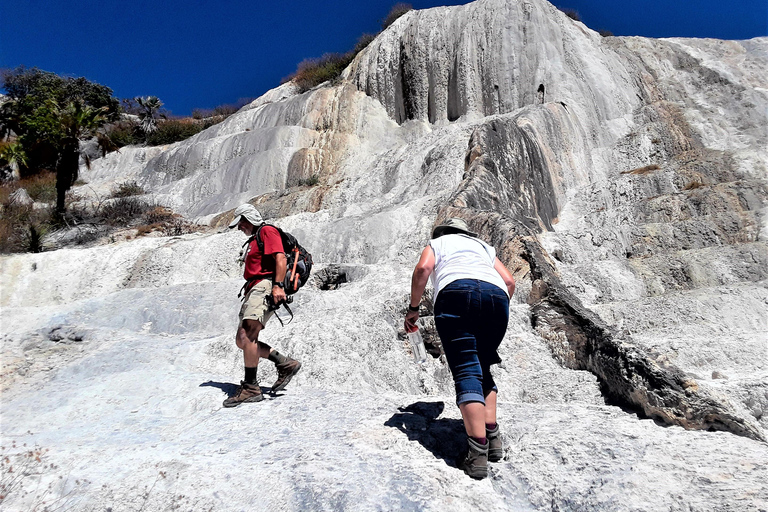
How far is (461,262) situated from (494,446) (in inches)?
40.2

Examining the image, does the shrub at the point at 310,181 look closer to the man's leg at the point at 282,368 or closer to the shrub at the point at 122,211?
the shrub at the point at 122,211

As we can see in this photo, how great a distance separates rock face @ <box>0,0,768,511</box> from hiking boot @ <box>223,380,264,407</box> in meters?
0.11

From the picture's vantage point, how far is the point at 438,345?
195 inches

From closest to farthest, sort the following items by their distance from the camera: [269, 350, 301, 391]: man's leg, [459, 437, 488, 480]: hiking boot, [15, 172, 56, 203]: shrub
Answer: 1. [459, 437, 488, 480]: hiking boot
2. [269, 350, 301, 391]: man's leg
3. [15, 172, 56, 203]: shrub

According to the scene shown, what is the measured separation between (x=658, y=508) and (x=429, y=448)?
122 cm

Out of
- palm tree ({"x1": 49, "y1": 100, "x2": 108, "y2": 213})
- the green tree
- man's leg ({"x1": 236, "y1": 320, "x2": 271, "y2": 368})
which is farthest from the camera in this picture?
the green tree

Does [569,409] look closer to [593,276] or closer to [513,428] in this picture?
[513,428]

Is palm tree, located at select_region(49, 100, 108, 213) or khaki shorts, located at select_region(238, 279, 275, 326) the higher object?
palm tree, located at select_region(49, 100, 108, 213)

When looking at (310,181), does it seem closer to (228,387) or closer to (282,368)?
(228,387)

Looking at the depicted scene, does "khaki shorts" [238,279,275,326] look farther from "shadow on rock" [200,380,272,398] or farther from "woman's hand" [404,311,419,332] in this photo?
"woman's hand" [404,311,419,332]

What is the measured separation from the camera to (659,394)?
126 inches

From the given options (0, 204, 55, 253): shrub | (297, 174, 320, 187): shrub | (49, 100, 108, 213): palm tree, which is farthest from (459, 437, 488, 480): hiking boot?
(297, 174, 320, 187): shrub

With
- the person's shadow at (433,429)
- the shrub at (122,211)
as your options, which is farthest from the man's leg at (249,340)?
the shrub at (122,211)

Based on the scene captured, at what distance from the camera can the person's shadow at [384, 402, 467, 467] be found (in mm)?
2963
